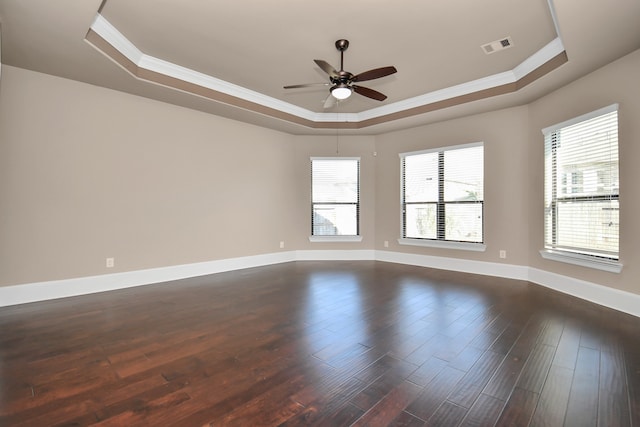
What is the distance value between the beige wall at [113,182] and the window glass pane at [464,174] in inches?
141

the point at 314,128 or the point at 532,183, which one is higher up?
the point at 314,128

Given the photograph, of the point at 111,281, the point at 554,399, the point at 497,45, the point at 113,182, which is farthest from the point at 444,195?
the point at 111,281

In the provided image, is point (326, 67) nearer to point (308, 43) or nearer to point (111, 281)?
point (308, 43)

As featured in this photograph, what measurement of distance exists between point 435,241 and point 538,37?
11.3ft

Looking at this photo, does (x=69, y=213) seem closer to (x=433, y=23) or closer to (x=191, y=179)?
(x=191, y=179)

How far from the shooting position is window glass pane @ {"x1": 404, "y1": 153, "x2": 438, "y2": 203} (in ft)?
19.1

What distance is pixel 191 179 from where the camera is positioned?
5.00m

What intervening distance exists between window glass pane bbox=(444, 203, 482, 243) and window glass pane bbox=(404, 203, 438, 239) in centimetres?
25

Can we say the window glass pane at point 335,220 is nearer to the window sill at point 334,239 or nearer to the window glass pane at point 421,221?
the window sill at point 334,239

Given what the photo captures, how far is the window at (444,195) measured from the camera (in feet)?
17.4

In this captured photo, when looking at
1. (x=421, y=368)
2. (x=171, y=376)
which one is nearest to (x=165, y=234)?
(x=171, y=376)

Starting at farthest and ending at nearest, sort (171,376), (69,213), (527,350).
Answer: (69,213), (527,350), (171,376)

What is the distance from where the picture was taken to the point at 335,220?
6645mm

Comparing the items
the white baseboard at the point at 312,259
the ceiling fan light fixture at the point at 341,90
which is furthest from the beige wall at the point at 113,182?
the ceiling fan light fixture at the point at 341,90
